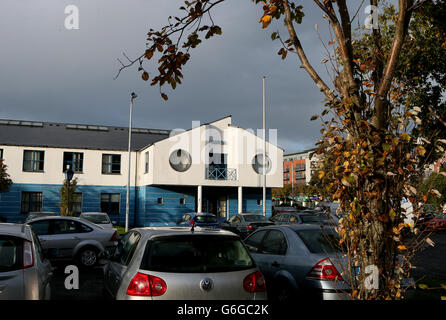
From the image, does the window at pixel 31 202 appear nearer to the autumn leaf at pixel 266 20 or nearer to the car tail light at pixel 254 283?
the car tail light at pixel 254 283

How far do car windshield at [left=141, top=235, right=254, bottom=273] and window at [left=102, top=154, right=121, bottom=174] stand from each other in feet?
98.5

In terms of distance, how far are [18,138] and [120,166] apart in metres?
8.53

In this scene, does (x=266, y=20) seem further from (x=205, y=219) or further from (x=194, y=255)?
(x=205, y=219)

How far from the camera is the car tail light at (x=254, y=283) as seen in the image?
473 cm

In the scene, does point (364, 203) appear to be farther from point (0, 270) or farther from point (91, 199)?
point (91, 199)

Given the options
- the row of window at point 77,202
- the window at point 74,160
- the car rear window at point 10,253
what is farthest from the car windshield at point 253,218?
the window at point 74,160

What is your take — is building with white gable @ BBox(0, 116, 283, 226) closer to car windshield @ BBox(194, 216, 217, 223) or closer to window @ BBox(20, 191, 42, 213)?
window @ BBox(20, 191, 42, 213)

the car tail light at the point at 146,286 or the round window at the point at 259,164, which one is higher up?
the round window at the point at 259,164

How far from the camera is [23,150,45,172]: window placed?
104 feet

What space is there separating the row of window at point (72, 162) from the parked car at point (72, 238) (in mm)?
20012

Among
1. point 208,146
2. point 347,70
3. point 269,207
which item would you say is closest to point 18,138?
point 208,146

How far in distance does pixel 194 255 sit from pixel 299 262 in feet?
6.69

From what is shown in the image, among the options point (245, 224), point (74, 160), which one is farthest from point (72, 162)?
point (245, 224)

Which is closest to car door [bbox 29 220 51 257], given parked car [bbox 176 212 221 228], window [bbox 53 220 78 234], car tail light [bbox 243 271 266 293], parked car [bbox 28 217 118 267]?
parked car [bbox 28 217 118 267]
